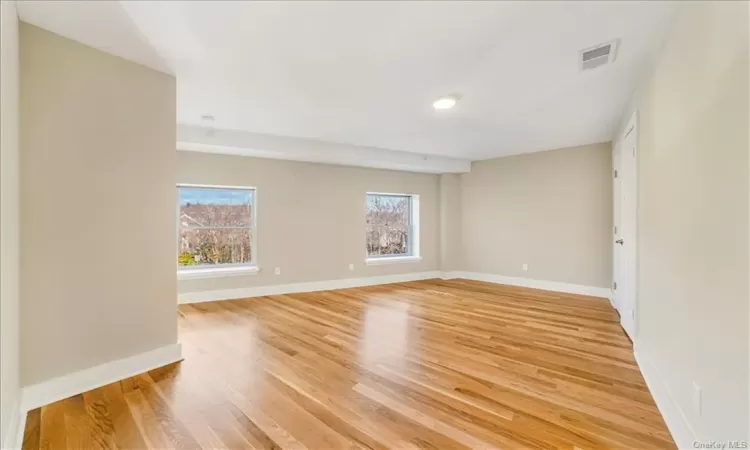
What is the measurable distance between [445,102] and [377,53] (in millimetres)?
1146

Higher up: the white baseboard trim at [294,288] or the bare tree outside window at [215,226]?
the bare tree outside window at [215,226]

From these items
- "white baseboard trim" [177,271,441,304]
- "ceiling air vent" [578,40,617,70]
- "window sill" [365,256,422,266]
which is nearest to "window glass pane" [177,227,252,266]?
"white baseboard trim" [177,271,441,304]

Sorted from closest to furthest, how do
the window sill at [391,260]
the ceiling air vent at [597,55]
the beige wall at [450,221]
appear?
1. the ceiling air vent at [597,55]
2. the window sill at [391,260]
3. the beige wall at [450,221]

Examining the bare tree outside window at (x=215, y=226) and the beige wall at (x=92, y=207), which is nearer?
the beige wall at (x=92, y=207)

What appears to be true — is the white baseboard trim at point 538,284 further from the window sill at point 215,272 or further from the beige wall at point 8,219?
the beige wall at point 8,219

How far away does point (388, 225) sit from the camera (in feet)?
21.7

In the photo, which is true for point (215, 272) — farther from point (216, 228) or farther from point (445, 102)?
point (445, 102)

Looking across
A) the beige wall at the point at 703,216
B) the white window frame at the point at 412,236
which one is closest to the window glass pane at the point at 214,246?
the white window frame at the point at 412,236

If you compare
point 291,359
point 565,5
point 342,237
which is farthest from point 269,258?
Answer: point 565,5

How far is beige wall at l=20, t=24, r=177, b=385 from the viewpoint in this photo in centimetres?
205

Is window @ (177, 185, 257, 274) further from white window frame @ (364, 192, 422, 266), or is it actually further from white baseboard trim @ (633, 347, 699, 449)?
white baseboard trim @ (633, 347, 699, 449)

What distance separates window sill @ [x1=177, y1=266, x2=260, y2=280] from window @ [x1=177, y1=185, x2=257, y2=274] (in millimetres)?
28

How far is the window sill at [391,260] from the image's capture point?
245 inches

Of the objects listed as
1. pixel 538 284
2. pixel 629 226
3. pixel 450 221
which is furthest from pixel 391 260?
pixel 629 226
